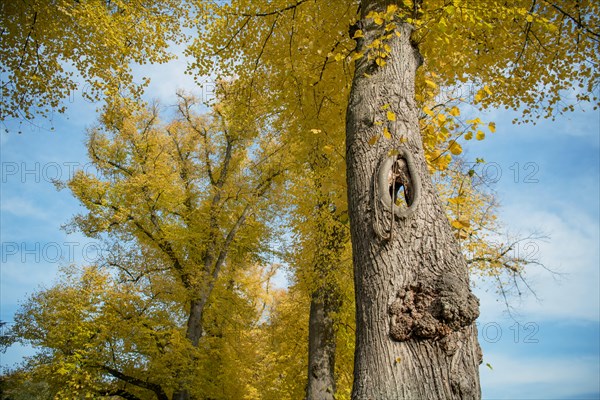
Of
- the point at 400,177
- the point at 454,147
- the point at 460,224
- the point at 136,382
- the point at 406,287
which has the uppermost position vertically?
the point at 454,147

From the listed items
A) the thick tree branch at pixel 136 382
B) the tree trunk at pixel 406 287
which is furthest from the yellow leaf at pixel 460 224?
the thick tree branch at pixel 136 382

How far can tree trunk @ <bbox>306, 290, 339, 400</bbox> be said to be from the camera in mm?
7887

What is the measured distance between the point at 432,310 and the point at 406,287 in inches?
7.2

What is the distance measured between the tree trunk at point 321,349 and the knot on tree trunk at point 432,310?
21.2ft

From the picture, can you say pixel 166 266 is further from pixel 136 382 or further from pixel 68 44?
pixel 68 44

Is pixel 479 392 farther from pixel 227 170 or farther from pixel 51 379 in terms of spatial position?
pixel 227 170

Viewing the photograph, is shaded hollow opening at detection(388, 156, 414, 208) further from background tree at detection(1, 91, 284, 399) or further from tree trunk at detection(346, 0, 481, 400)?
background tree at detection(1, 91, 284, 399)

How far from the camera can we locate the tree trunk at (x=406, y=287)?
2.04 metres

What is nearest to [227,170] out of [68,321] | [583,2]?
[68,321]

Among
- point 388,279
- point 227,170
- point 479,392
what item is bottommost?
point 479,392

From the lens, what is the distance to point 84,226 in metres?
13.8

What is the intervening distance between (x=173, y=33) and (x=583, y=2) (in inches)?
285

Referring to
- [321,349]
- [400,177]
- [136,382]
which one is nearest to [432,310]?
[400,177]

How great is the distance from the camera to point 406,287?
224cm
